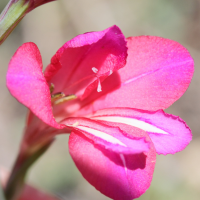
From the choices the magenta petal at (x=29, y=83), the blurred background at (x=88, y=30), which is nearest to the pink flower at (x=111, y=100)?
the magenta petal at (x=29, y=83)

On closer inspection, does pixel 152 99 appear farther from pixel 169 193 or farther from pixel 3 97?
pixel 3 97

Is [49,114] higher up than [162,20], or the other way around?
[49,114]

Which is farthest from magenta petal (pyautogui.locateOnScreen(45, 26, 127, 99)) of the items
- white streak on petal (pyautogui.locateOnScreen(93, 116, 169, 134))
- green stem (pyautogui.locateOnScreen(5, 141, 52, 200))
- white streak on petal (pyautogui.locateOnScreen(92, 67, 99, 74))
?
green stem (pyautogui.locateOnScreen(5, 141, 52, 200))

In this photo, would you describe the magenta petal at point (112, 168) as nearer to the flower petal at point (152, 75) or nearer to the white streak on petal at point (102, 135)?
the white streak on petal at point (102, 135)

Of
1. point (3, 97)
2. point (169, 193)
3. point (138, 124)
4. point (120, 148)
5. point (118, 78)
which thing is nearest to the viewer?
point (120, 148)

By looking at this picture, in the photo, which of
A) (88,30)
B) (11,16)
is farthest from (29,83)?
(88,30)

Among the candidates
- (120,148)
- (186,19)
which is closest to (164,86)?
(120,148)
